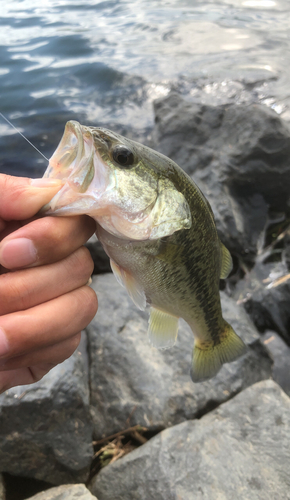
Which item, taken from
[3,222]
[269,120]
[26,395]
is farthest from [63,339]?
[269,120]

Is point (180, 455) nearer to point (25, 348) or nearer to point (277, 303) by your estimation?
point (25, 348)

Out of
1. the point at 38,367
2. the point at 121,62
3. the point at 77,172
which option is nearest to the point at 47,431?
the point at 38,367

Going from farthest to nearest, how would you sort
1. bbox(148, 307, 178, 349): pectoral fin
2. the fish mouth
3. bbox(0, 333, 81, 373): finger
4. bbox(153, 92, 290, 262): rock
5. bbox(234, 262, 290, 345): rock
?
bbox(153, 92, 290, 262): rock, bbox(234, 262, 290, 345): rock, bbox(148, 307, 178, 349): pectoral fin, bbox(0, 333, 81, 373): finger, the fish mouth

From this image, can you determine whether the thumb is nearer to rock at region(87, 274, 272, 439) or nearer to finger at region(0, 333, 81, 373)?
finger at region(0, 333, 81, 373)

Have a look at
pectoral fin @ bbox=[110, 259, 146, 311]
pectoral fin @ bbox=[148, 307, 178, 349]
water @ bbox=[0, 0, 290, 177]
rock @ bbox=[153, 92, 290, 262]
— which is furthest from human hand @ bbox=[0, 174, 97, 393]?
water @ bbox=[0, 0, 290, 177]

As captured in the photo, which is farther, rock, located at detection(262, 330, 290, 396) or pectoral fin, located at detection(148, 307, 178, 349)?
rock, located at detection(262, 330, 290, 396)

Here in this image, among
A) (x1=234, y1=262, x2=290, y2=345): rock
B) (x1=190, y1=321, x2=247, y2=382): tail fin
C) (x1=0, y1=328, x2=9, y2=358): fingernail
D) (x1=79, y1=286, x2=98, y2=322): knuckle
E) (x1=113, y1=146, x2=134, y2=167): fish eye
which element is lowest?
(x1=234, y1=262, x2=290, y2=345): rock

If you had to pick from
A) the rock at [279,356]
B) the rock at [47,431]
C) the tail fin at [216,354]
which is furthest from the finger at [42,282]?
the rock at [279,356]
